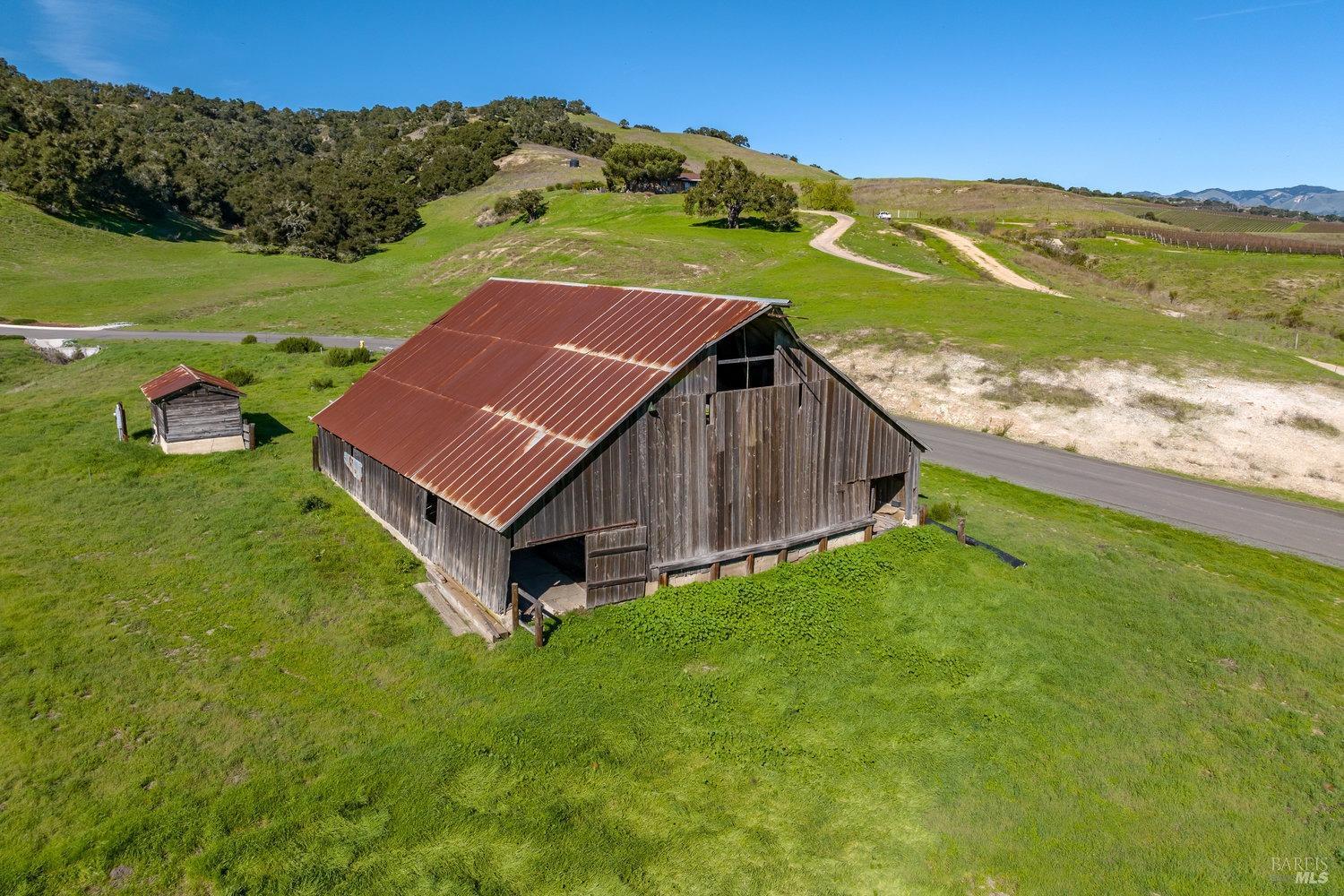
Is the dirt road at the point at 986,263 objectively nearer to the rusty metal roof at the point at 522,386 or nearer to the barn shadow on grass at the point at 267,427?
the rusty metal roof at the point at 522,386

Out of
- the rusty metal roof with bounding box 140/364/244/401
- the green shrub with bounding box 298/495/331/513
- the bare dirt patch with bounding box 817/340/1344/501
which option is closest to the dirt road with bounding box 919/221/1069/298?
the bare dirt patch with bounding box 817/340/1344/501

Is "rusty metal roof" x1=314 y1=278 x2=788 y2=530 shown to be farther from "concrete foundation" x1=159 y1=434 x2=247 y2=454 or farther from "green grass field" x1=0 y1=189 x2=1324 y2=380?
"green grass field" x1=0 y1=189 x2=1324 y2=380

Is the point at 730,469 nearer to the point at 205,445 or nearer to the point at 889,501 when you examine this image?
the point at 889,501

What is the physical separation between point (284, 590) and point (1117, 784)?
1837cm

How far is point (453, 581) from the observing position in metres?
18.7

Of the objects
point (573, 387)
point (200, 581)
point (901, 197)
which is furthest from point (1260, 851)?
point (901, 197)

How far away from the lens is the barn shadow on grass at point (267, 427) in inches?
1227

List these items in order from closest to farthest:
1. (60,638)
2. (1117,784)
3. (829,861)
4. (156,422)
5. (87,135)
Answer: (829,861), (1117,784), (60,638), (156,422), (87,135)

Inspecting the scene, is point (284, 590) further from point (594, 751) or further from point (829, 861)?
point (829, 861)

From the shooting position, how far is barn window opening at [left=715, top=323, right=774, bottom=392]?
62.5 feet

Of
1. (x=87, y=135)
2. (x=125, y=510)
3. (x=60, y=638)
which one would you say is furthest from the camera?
(x=87, y=135)

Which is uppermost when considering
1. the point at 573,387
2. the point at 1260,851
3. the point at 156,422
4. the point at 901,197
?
the point at 901,197

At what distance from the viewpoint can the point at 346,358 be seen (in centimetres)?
4459

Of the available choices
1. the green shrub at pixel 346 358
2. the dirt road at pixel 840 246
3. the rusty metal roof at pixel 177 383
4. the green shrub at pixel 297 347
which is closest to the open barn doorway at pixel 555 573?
the rusty metal roof at pixel 177 383
